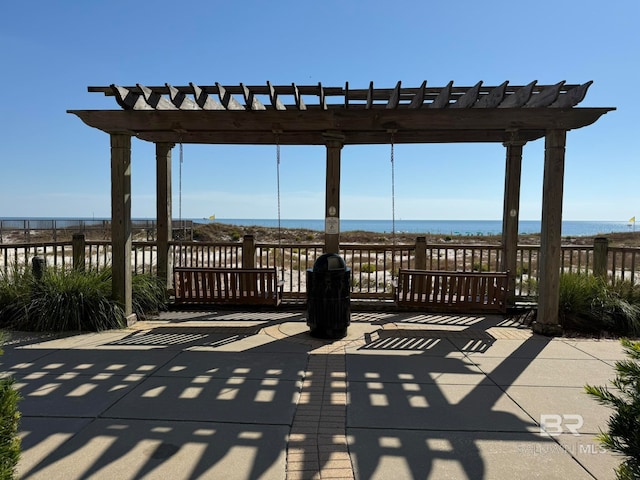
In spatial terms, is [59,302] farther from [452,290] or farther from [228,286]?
[452,290]

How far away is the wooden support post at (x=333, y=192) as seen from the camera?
20.1 feet

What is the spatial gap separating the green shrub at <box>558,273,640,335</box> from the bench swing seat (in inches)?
36.1

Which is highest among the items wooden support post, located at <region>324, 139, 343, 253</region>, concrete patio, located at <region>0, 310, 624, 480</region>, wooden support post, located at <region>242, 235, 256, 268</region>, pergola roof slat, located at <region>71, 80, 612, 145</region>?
pergola roof slat, located at <region>71, 80, 612, 145</region>

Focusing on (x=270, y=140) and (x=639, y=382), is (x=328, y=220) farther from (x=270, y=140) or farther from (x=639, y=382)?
(x=639, y=382)

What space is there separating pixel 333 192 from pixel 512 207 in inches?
139

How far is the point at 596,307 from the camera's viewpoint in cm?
640

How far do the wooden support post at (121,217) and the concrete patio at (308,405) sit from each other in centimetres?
74

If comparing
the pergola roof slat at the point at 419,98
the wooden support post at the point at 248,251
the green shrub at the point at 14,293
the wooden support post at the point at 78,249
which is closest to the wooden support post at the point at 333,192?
the pergola roof slat at the point at 419,98

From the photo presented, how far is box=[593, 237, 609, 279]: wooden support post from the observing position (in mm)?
7102

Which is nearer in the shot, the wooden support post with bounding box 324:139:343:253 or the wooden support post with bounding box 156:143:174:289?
the wooden support post with bounding box 324:139:343:253

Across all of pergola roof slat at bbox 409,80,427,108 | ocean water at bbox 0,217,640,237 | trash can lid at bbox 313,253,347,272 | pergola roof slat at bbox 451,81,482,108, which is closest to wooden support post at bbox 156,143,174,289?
trash can lid at bbox 313,253,347,272

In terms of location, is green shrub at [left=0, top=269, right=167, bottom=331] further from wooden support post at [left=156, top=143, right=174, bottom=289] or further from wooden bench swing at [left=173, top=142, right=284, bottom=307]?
wooden support post at [left=156, top=143, right=174, bottom=289]

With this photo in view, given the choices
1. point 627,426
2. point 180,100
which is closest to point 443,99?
point 180,100

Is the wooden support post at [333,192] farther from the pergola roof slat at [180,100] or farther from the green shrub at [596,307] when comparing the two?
the green shrub at [596,307]
